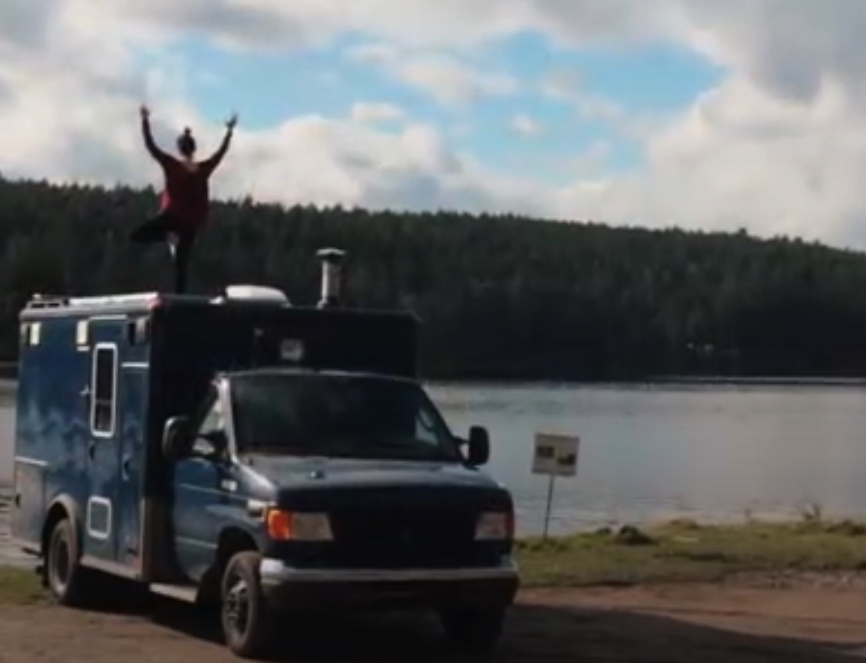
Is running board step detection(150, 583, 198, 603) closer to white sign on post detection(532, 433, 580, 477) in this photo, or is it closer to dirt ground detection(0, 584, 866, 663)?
dirt ground detection(0, 584, 866, 663)

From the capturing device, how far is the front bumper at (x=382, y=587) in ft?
41.2

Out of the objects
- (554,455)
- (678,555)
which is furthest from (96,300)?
(554,455)

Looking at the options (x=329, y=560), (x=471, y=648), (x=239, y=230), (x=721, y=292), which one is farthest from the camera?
(x=721, y=292)

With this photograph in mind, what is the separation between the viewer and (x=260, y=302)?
48.7 ft

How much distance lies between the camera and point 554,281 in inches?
4092

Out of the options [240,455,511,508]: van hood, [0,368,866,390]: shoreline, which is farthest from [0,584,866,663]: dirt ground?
[0,368,866,390]: shoreline

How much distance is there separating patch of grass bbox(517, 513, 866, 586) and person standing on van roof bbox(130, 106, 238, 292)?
392 centimetres

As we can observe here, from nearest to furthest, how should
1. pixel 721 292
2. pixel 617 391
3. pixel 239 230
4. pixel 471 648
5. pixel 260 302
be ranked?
1. pixel 471 648
2. pixel 260 302
3. pixel 239 230
4. pixel 617 391
5. pixel 721 292

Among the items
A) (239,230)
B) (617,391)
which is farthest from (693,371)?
(239,230)

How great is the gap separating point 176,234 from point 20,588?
9.79 feet

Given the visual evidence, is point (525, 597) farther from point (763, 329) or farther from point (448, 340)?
point (763, 329)

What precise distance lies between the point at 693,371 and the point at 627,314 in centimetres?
1075

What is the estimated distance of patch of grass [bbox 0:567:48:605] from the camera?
1619 cm

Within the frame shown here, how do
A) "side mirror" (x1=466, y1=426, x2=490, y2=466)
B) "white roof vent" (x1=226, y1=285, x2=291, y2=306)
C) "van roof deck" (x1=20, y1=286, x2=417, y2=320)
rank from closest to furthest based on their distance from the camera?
"side mirror" (x1=466, y1=426, x2=490, y2=466), "van roof deck" (x1=20, y1=286, x2=417, y2=320), "white roof vent" (x1=226, y1=285, x2=291, y2=306)
